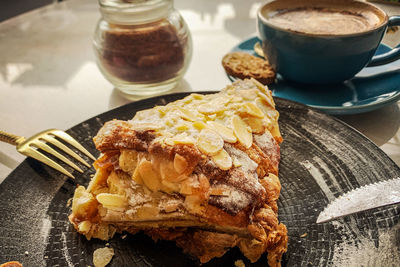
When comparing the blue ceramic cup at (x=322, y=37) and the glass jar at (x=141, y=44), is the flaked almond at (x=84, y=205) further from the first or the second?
the blue ceramic cup at (x=322, y=37)

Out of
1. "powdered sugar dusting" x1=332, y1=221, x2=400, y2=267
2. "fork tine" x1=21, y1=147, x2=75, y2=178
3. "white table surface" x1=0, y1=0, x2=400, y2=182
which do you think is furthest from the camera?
"white table surface" x1=0, y1=0, x2=400, y2=182

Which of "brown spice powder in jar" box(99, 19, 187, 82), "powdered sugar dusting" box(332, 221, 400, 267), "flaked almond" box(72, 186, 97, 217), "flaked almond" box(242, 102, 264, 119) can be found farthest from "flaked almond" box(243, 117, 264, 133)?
"brown spice powder in jar" box(99, 19, 187, 82)

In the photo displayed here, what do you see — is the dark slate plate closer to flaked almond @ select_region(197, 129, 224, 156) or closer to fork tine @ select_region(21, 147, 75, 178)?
fork tine @ select_region(21, 147, 75, 178)

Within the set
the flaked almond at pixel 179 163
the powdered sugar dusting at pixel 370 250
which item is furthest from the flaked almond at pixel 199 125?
the powdered sugar dusting at pixel 370 250

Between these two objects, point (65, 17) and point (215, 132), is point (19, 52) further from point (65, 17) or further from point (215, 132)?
point (215, 132)

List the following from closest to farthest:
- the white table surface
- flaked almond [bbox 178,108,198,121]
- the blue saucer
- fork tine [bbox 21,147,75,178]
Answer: flaked almond [bbox 178,108,198,121] < fork tine [bbox 21,147,75,178] < the blue saucer < the white table surface

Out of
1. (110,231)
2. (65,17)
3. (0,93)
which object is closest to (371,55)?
(110,231)

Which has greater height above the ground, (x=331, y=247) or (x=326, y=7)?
(x=326, y=7)

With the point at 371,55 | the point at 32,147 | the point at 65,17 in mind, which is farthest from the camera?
the point at 65,17
